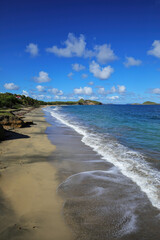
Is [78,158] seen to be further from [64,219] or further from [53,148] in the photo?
[64,219]

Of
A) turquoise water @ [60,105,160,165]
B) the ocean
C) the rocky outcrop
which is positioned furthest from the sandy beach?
the rocky outcrop

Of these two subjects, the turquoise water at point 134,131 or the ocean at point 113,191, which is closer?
the ocean at point 113,191

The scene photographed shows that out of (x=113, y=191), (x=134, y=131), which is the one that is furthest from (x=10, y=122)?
(x=113, y=191)

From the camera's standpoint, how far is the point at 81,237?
10.4 feet

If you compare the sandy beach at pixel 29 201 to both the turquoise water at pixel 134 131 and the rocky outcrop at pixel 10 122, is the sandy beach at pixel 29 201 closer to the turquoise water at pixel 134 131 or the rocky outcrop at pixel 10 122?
the turquoise water at pixel 134 131

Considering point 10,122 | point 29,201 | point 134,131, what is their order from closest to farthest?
point 29,201
point 10,122
point 134,131

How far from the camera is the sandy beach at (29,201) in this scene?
10.8ft

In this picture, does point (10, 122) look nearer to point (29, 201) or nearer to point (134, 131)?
point (29, 201)

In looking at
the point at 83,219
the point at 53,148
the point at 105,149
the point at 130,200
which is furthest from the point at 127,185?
the point at 53,148

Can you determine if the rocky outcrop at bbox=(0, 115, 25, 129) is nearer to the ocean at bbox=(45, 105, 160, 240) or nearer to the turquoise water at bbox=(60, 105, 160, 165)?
the turquoise water at bbox=(60, 105, 160, 165)

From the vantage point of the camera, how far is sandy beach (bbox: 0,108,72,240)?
329 centimetres

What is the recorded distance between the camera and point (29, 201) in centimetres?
433

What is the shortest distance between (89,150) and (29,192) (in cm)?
552

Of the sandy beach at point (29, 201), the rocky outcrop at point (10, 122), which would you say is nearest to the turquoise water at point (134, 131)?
the sandy beach at point (29, 201)
